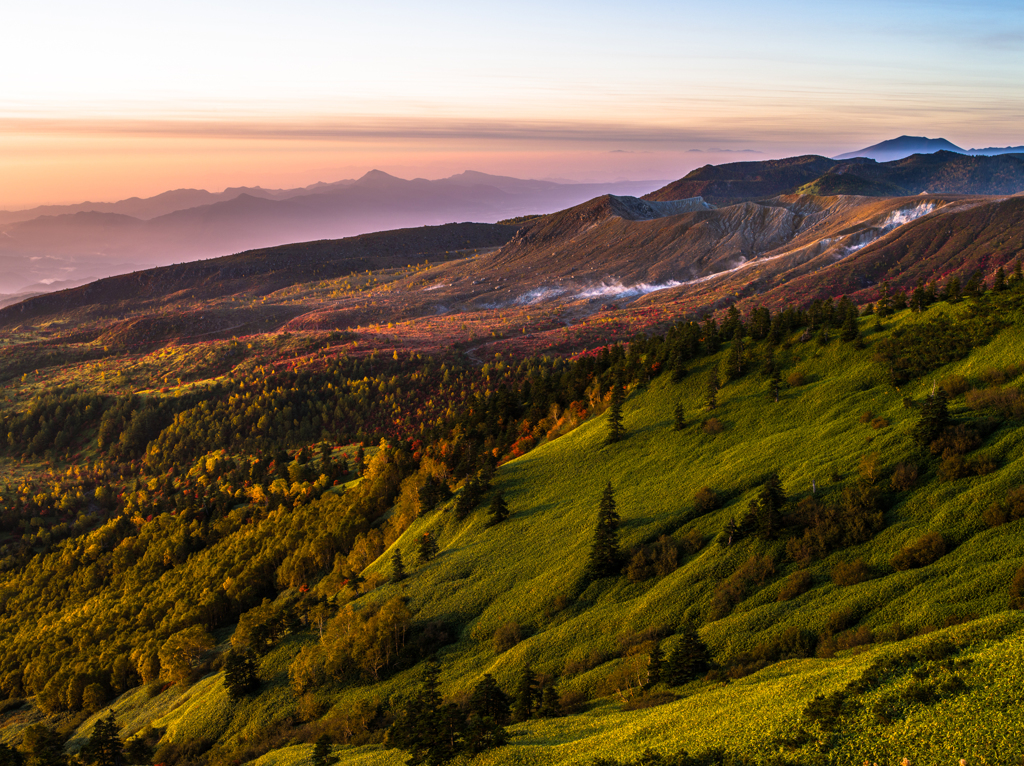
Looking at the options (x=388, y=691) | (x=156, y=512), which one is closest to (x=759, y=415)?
(x=388, y=691)

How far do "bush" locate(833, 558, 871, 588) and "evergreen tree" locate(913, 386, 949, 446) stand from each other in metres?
15.9

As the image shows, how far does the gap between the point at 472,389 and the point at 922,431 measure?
449 feet

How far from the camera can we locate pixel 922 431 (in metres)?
53.2

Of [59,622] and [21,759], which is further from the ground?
[21,759]

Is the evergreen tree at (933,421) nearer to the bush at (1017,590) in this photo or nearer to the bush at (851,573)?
the bush at (851,573)

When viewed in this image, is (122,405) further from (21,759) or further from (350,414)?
(21,759)

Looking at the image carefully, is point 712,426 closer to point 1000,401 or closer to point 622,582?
point 622,582

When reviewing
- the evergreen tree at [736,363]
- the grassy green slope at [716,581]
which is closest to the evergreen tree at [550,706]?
the grassy green slope at [716,581]

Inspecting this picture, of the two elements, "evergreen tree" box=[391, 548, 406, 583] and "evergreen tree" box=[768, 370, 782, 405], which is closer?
"evergreen tree" box=[391, 548, 406, 583]

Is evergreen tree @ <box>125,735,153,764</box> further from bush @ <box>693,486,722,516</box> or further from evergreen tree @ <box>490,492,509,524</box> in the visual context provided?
bush @ <box>693,486,722,516</box>

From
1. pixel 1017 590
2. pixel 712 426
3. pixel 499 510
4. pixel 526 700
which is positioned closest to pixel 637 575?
pixel 526 700

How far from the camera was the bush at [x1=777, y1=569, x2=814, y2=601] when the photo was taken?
145ft

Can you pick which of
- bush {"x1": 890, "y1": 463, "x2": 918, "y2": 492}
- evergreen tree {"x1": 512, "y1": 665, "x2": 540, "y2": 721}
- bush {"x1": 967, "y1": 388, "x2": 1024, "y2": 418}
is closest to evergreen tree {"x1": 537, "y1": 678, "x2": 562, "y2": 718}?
evergreen tree {"x1": 512, "y1": 665, "x2": 540, "y2": 721}

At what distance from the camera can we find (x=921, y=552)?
41.9 m
